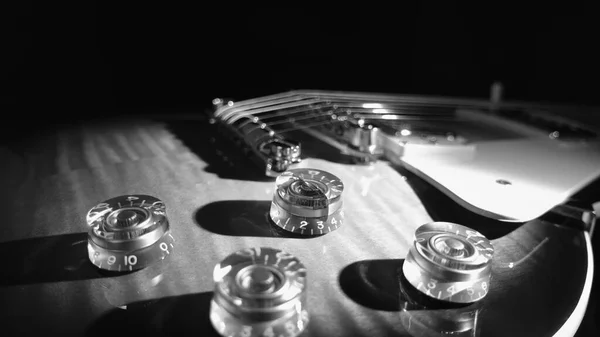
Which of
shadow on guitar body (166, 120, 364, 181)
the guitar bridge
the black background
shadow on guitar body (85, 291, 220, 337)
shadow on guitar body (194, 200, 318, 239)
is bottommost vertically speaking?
shadow on guitar body (85, 291, 220, 337)

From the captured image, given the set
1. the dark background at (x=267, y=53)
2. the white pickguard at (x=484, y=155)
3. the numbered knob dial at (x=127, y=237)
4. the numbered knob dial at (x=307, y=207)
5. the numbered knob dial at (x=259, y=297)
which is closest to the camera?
the numbered knob dial at (x=259, y=297)

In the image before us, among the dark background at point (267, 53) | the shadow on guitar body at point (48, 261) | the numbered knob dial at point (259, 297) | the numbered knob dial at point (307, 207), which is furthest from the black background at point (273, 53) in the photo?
the numbered knob dial at point (259, 297)

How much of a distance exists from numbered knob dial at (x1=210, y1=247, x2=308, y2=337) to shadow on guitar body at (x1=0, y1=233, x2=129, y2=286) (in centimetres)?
18

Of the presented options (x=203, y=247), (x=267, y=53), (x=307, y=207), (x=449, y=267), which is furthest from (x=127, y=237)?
(x=267, y=53)

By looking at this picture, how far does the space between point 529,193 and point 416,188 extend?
19 centimetres

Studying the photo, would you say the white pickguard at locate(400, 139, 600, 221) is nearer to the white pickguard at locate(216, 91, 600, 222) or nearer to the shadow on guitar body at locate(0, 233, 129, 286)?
the white pickguard at locate(216, 91, 600, 222)

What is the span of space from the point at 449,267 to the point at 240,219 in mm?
329

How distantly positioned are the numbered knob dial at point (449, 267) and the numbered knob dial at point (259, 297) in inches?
5.8

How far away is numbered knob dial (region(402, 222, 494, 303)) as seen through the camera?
21.3 inches

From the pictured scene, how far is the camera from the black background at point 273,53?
1.29 m

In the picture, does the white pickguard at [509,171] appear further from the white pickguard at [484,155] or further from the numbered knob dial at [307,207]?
the numbered knob dial at [307,207]

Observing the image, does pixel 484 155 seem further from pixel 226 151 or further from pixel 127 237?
pixel 127 237

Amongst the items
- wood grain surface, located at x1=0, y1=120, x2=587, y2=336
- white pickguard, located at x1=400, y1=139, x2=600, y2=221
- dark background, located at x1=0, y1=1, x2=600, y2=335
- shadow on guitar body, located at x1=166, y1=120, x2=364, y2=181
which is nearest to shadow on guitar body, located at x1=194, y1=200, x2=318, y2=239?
wood grain surface, located at x1=0, y1=120, x2=587, y2=336

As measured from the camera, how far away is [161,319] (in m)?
0.51
